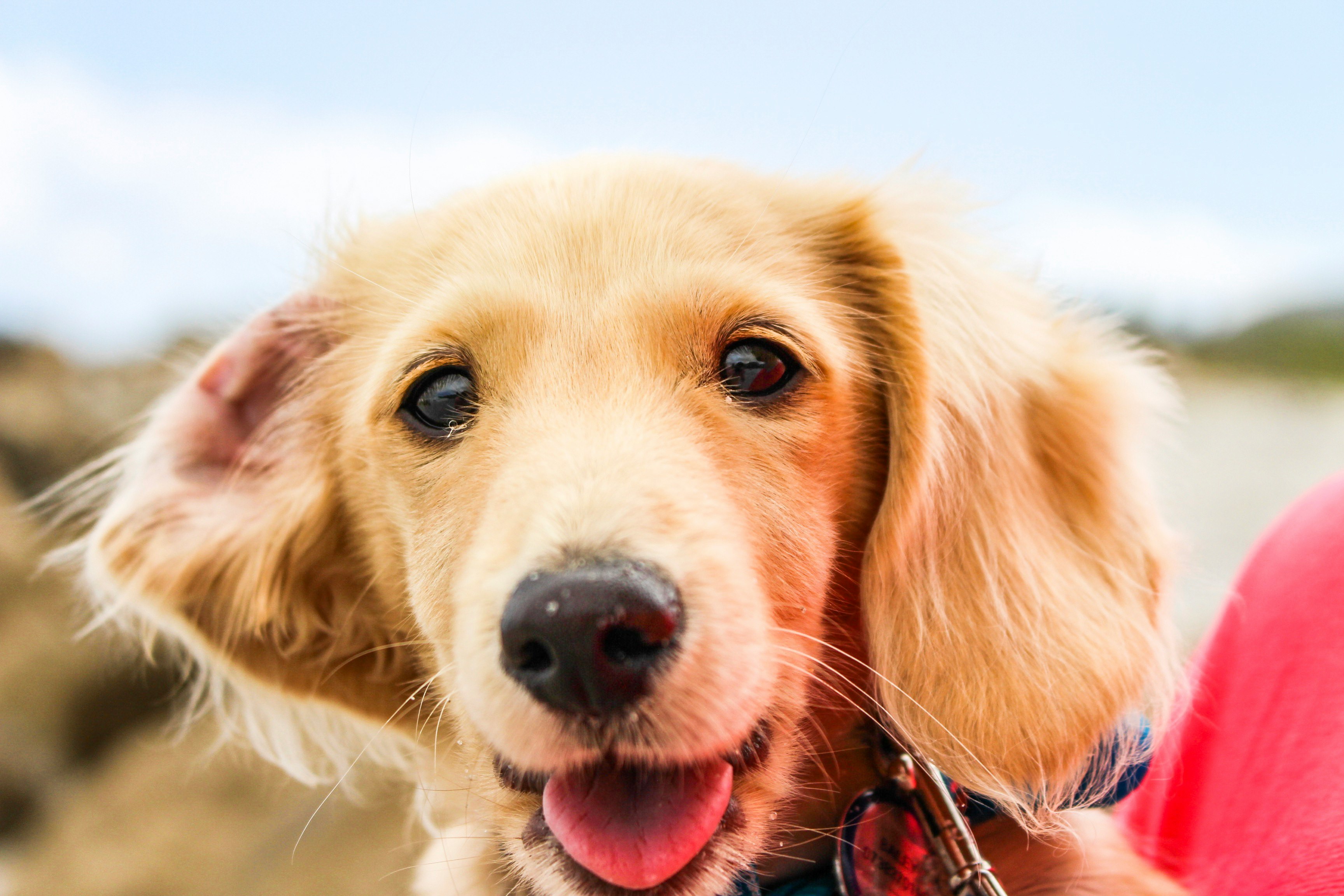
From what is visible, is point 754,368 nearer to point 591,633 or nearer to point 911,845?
point 591,633

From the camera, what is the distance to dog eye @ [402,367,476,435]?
5.60 feet

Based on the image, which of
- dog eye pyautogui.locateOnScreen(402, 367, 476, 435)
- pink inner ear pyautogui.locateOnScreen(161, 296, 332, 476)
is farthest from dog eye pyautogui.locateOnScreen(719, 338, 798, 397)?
pink inner ear pyautogui.locateOnScreen(161, 296, 332, 476)

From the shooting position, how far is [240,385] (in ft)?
6.92

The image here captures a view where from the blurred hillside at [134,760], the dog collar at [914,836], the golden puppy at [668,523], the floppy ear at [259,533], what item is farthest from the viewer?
the blurred hillside at [134,760]

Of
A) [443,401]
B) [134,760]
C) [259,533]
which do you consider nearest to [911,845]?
[443,401]

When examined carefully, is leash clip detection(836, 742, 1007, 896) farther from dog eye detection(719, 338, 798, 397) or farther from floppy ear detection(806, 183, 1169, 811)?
dog eye detection(719, 338, 798, 397)

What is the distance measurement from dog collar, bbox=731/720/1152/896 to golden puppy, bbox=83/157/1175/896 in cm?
7

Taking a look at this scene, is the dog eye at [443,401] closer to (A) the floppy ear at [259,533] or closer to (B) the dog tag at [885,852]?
(A) the floppy ear at [259,533]

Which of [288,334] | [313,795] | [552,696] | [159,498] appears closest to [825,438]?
[552,696]

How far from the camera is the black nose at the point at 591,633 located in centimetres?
123

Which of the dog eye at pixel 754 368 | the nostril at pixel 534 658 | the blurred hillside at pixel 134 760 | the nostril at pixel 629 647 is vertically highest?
the dog eye at pixel 754 368

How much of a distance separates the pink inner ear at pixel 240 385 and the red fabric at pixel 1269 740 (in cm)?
204

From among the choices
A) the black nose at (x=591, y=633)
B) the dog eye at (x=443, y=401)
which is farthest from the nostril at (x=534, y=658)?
the dog eye at (x=443, y=401)

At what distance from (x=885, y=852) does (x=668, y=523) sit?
0.67 meters
